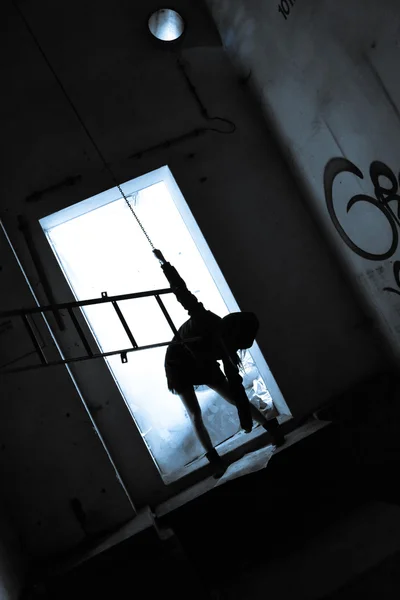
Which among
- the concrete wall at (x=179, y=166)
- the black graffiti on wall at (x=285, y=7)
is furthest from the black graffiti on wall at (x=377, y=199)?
the black graffiti on wall at (x=285, y=7)

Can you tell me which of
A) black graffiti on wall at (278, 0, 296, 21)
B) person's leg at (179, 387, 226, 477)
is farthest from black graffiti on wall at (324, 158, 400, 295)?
person's leg at (179, 387, 226, 477)

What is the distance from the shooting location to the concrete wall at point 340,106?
2557mm

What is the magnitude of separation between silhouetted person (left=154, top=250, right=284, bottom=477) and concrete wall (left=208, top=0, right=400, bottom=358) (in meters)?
1.09

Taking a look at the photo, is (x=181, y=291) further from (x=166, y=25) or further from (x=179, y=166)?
(x=166, y=25)

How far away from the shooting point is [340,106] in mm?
3012

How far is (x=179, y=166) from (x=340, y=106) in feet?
4.62

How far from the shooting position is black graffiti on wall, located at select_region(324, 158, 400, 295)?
9.37 feet

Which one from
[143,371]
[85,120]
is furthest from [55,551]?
[85,120]

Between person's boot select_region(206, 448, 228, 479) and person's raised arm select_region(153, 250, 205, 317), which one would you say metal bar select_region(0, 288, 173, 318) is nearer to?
person's raised arm select_region(153, 250, 205, 317)

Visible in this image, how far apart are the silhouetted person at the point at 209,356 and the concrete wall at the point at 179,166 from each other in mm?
481

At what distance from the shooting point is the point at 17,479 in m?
3.34

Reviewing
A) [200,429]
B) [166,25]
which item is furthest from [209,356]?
[166,25]

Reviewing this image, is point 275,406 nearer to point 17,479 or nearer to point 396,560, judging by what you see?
point 396,560

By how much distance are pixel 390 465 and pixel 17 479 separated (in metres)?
2.83
